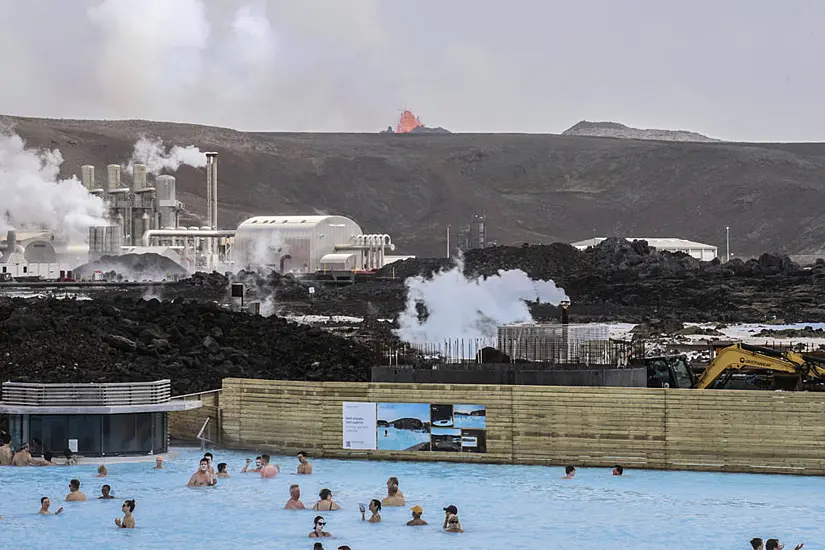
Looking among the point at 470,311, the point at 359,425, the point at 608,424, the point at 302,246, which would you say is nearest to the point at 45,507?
the point at 359,425

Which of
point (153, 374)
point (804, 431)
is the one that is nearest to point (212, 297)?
point (153, 374)

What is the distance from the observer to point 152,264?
109m

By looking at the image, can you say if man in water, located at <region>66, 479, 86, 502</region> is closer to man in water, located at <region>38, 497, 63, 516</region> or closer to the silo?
man in water, located at <region>38, 497, 63, 516</region>

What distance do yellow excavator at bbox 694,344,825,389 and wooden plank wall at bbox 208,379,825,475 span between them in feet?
14.6

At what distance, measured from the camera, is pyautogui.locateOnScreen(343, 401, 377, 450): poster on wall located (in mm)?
29578

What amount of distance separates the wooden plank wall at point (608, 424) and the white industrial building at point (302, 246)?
3204 inches

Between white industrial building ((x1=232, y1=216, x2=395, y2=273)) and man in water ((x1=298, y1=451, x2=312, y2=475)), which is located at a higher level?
white industrial building ((x1=232, y1=216, x2=395, y2=273))

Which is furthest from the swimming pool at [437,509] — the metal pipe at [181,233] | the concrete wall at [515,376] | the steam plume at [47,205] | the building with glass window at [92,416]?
the steam plume at [47,205]

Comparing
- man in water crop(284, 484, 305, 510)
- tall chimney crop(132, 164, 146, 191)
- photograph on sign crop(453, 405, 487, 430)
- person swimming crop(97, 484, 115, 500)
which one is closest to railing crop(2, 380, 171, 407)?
person swimming crop(97, 484, 115, 500)

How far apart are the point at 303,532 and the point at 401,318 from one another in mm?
44399

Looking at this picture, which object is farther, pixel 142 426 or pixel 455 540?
pixel 142 426

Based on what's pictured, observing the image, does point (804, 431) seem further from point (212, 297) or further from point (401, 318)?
point (212, 297)

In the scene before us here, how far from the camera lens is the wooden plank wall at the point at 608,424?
26891mm

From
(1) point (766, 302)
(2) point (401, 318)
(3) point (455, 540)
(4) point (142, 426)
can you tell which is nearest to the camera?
(3) point (455, 540)
